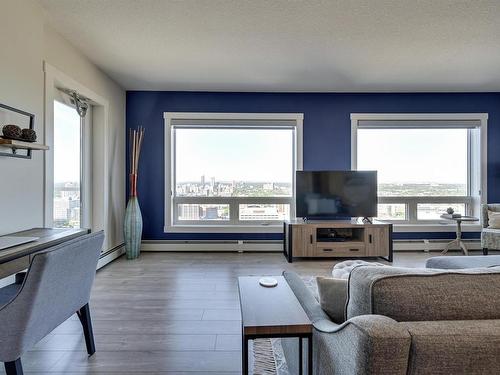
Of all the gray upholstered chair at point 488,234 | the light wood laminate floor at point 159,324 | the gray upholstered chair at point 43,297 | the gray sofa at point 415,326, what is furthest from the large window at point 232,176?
the gray sofa at point 415,326

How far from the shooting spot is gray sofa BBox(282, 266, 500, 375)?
2.67 feet

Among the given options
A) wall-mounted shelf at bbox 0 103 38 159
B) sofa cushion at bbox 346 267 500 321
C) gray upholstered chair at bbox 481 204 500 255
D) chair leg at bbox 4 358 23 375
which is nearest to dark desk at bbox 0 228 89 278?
chair leg at bbox 4 358 23 375

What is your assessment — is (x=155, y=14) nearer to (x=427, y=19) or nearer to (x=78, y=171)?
(x=78, y=171)

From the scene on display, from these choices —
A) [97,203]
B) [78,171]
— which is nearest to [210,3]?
[78,171]

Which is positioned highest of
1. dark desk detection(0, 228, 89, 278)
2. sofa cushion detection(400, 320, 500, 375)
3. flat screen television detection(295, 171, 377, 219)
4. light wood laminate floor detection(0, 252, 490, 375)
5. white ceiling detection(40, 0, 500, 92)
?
white ceiling detection(40, 0, 500, 92)

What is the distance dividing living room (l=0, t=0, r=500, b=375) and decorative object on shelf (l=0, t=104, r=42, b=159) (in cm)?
2

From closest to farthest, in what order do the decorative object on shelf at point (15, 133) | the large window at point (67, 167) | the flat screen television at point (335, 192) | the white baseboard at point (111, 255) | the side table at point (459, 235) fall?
the decorative object on shelf at point (15, 133), the large window at point (67, 167), the white baseboard at point (111, 255), the side table at point (459, 235), the flat screen television at point (335, 192)

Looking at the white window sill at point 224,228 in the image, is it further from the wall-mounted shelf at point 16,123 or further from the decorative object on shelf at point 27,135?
the decorative object on shelf at point 27,135

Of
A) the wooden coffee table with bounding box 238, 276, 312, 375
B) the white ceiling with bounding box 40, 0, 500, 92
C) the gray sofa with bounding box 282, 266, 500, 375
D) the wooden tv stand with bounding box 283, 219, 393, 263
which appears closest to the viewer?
the gray sofa with bounding box 282, 266, 500, 375

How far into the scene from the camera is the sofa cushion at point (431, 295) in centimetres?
94

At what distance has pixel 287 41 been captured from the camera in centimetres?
318

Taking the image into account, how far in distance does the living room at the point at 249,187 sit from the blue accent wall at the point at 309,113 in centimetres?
2

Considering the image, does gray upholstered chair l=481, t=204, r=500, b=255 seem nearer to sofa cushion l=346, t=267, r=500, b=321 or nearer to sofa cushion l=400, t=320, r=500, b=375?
sofa cushion l=346, t=267, r=500, b=321

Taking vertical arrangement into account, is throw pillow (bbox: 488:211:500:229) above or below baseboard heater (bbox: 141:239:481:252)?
above
